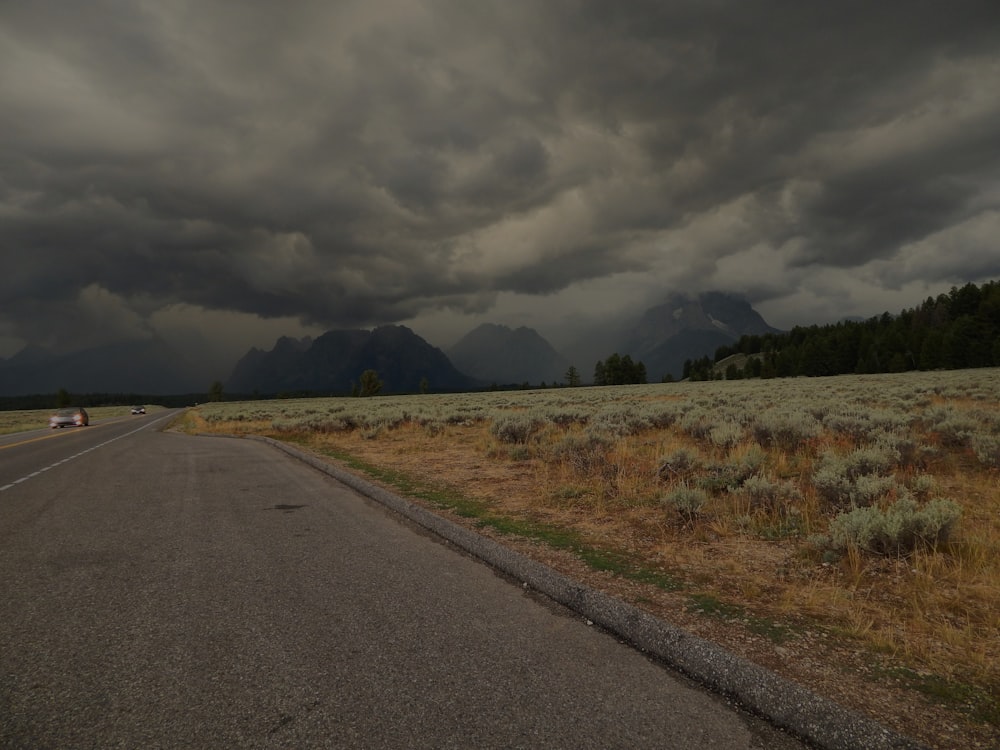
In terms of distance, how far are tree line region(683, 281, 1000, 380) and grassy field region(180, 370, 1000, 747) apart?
258 feet

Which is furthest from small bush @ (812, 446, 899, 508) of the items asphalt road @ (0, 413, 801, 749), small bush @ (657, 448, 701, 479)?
asphalt road @ (0, 413, 801, 749)

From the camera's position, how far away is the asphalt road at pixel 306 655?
9.08ft

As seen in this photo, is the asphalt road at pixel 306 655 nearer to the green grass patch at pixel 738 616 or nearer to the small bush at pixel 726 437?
the green grass patch at pixel 738 616

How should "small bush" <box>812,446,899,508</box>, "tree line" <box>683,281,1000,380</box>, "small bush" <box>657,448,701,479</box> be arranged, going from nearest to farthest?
1. "small bush" <box>812,446,899,508</box>
2. "small bush" <box>657,448,701,479</box>
3. "tree line" <box>683,281,1000,380</box>

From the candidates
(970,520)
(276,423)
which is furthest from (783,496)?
(276,423)

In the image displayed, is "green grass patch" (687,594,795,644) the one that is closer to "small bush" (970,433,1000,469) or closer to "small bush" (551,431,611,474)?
"small bush" (551,431,611,474)

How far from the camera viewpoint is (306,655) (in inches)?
140

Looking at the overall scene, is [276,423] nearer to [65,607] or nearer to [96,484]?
[96,484]

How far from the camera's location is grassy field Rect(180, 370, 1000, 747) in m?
3.59

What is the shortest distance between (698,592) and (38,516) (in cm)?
998

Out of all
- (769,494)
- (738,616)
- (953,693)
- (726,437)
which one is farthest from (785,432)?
(953,693)

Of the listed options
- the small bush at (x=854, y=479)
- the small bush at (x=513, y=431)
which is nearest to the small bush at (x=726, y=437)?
the small bush at (x=854, y=479)

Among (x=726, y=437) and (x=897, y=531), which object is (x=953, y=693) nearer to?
(x=897, y=531)

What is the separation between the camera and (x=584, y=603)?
4.38m
